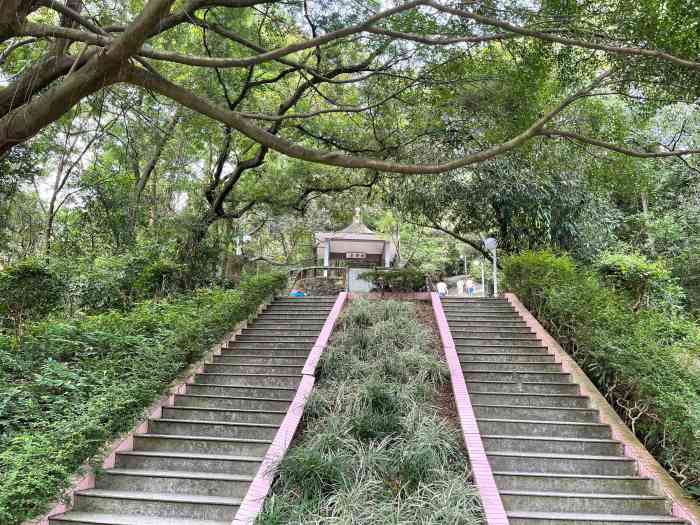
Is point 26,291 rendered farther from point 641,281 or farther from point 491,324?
point 641,281

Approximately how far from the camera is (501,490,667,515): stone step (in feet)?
16.4

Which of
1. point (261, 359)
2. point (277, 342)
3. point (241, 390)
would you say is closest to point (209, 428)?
point (241, 390)

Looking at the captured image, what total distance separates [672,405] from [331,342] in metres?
5.01

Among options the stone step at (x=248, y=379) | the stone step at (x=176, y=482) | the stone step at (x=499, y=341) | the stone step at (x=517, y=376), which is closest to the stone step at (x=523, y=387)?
the stone step at (x=517, y=376)

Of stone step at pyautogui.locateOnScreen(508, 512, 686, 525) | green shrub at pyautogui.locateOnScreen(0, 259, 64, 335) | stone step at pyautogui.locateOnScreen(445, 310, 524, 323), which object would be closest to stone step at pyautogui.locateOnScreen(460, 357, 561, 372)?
stone step at pyautogui.locateOnScreen(445, 310, 524, 323)

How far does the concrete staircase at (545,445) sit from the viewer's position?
500 centimetres

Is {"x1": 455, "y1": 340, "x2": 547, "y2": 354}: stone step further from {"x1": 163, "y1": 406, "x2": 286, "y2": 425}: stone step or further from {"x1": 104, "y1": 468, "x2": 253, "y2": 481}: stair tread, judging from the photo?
{"x1": 104, "y1": 468, "x2": 253, "y2": 481}: stair tread

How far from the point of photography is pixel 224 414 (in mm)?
6824

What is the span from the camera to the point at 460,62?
24.1 ft

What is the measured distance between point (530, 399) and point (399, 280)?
18.8 feet

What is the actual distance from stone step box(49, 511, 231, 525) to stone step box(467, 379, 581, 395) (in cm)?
431

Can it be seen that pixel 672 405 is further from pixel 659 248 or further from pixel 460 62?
pixel 659 248

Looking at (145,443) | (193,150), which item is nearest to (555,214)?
(193,150)

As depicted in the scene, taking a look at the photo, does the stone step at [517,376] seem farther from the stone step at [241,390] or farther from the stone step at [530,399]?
the stone step at [241,390]
